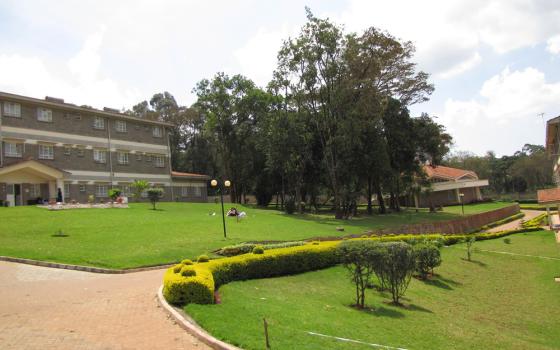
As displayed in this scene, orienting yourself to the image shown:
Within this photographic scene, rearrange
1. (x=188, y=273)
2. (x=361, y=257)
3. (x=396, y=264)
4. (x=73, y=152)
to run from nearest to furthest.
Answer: (x=188, y=273), (x=361, y=257), (x=396, y=264), (x=73, y=152)

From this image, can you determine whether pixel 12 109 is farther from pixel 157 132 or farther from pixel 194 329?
pixel 194 329

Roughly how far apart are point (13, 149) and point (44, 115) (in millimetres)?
4058

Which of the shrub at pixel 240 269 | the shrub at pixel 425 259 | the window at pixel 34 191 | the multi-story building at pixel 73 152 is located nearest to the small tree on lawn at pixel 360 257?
the shrub at pixel 240 269

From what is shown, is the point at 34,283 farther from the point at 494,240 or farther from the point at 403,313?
the point at 494,240

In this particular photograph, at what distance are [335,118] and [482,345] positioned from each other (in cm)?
3101

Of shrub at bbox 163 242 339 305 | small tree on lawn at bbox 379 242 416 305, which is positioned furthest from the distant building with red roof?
small tree on lawn at bbox 379 242 416 305

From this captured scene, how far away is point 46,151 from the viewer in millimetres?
38031

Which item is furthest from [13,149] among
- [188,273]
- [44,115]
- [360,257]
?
[360,257]

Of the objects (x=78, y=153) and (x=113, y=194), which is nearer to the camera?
(x=113, y=194)

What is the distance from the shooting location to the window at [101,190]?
1640 inches

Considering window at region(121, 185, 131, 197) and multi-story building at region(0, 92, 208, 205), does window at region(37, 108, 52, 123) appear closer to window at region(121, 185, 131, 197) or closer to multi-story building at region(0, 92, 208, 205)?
multi-story building at region(0, 92, 208, 205)

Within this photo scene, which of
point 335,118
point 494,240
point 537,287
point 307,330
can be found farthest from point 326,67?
point 307,330

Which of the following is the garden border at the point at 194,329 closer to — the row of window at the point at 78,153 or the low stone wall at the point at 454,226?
the low stone wall at the point at 454,226

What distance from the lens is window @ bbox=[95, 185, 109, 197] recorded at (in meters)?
41.7
